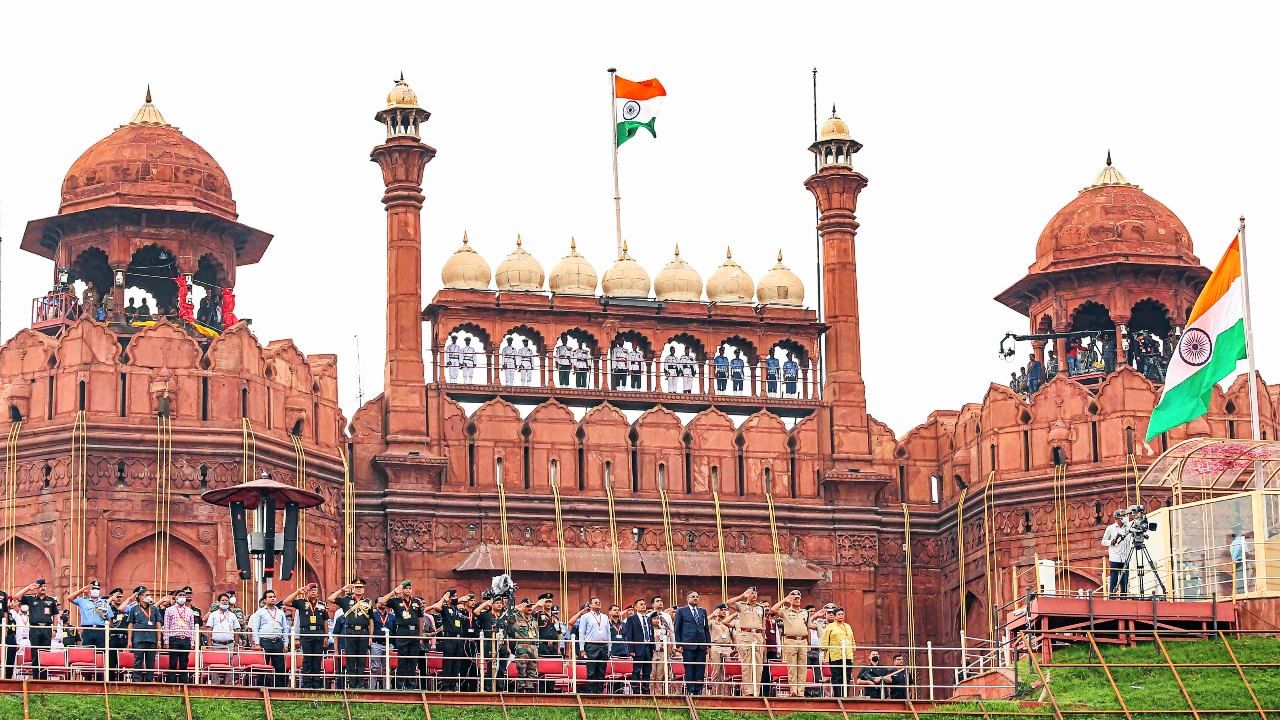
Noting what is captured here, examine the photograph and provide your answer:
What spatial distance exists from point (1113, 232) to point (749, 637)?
18.1 m

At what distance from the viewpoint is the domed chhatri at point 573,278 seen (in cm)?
5459

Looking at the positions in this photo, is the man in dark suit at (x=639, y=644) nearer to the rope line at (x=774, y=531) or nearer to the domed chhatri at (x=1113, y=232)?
the rope line at (x=774, y=531)

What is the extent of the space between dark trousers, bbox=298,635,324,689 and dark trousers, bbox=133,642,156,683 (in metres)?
1.99

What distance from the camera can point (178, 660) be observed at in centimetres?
3859

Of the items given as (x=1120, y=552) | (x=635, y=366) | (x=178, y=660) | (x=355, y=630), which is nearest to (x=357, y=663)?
(x=355, y=630)

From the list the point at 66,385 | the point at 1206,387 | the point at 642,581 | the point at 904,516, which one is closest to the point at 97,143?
the point at 66,385

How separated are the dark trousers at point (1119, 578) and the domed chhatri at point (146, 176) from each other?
17812 millimetres

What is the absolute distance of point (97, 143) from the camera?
52.6 m

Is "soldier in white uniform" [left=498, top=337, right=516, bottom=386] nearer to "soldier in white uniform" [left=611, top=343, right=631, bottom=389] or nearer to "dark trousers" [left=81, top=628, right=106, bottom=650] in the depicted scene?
"soldier in white uniform" [left=611, top=343, right=631, bottom=389]

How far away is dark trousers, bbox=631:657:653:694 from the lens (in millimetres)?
39438

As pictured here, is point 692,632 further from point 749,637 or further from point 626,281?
point 626,281

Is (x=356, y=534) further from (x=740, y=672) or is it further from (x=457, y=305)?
(x=740, y=672)

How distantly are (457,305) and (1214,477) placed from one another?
15.2m

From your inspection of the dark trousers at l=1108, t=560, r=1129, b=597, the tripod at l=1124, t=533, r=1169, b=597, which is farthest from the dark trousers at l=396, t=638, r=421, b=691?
the tripod at l=1124, t=533, r=1169, b=597
